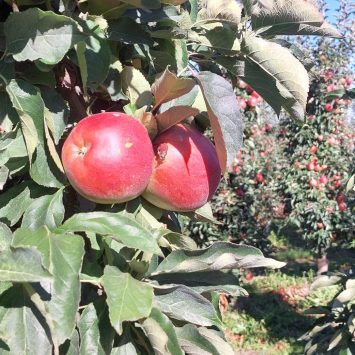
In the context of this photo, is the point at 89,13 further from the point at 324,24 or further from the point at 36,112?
the point at 324,24

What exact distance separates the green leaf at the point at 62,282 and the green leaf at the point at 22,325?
3cm

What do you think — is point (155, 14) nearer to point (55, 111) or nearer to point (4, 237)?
point (55, 111)

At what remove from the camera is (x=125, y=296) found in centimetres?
60

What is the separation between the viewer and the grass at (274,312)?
473cm

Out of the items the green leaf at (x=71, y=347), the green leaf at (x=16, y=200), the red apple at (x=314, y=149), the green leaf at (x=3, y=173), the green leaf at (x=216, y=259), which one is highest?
the green leaf at (x=3, y=173)

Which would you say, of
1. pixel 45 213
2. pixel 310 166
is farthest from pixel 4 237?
pixel 310 166

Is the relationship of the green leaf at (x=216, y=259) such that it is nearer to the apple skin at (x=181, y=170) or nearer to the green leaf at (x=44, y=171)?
the apple skin at (x=181, y=170)

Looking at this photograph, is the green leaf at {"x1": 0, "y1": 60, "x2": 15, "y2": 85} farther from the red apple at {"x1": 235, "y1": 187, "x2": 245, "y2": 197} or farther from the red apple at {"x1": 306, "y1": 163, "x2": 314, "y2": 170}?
the red apple at {"x1": 306, "y1": 163, "x2": 314, "y2": 170}

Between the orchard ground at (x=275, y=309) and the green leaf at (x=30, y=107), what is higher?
the green leaf at (x=30, y=107)

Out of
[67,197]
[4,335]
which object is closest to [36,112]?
[67,197]

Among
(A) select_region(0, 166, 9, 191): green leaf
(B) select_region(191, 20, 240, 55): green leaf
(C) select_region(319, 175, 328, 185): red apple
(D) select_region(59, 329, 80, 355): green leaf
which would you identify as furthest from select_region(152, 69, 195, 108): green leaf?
(C) select_region(319, 175, 328, 185): red apple

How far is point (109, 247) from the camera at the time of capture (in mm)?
688

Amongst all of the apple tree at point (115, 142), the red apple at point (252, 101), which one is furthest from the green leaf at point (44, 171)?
the red apple at point (252, 101)

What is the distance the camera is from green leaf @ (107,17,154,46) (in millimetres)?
709
